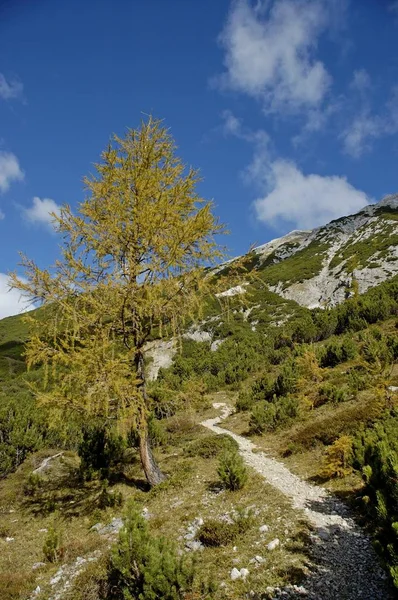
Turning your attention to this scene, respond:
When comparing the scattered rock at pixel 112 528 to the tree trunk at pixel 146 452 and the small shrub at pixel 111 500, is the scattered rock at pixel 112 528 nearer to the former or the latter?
the small shrub at pixel 111 500

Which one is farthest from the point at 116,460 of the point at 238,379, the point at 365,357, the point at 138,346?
the point at 238,379

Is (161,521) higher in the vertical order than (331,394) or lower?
lower

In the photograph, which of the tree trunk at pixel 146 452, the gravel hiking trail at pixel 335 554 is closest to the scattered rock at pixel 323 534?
the gravel hiking trail at pixel 335 554

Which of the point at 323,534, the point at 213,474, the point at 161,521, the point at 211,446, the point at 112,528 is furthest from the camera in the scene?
the point at 211,446

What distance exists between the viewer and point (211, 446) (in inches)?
502

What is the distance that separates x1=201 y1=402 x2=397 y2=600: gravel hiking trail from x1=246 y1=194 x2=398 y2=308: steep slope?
30.9 metres

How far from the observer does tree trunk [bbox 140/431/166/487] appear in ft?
30.6

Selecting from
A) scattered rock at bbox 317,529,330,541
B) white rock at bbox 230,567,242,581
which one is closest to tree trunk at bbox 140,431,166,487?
white rock at bbox 230,567,242,581

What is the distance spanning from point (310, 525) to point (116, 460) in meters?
8.98

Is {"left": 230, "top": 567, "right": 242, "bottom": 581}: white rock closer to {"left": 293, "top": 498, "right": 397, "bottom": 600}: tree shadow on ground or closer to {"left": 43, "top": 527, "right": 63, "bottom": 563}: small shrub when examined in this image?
{"left": 293, "top": 498, "right": 397, "bottom": 600}: tree shadow on ground

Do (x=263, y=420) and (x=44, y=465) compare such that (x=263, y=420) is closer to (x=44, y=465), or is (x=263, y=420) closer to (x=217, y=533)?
(x=44, y=465)

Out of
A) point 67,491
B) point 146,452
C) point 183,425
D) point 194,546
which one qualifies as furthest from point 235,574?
point 183,425

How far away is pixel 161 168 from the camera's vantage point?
9.72 m

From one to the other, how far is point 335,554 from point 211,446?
308 inches
